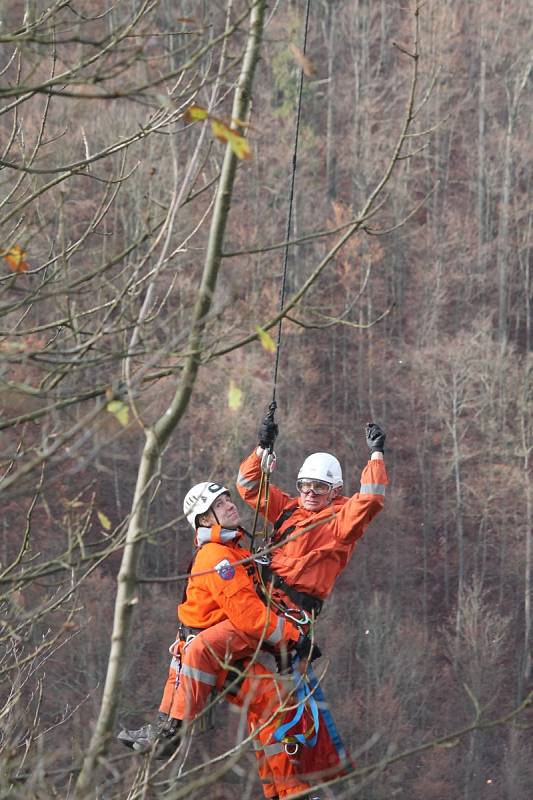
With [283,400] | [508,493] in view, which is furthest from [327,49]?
[508,493]

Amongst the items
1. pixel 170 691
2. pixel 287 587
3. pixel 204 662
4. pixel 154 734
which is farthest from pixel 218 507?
pixel 154 734

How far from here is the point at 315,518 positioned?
21.3 feet

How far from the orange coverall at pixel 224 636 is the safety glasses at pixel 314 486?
528 millimetres

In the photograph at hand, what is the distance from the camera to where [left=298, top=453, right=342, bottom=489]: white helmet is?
266 inches

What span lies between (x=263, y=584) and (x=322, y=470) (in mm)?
758

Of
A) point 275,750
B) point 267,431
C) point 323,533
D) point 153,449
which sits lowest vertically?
point 275,750

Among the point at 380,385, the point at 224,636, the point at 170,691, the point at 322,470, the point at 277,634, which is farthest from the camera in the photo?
the point at 380,385

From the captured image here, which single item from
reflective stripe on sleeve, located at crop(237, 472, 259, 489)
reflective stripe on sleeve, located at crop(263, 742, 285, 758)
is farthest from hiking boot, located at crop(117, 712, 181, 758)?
reflective stripe on sleeve, located at crop(237, 472, 259, 489)

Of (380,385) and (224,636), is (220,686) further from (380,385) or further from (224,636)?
(380,385)

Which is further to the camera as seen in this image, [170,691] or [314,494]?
[314,494]

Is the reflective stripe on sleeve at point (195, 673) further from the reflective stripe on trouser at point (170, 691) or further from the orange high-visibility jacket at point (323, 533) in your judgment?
the orange high-visibility jacket at point (323, 533)

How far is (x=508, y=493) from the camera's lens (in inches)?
1651

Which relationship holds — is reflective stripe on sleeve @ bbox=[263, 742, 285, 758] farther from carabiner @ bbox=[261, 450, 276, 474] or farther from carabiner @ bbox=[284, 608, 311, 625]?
carabiner @ bbox=[261, 450, 276, 474]

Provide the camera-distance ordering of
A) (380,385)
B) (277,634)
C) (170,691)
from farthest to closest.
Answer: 1. (380,385)
2. (170,691)
3. (277,634)
